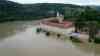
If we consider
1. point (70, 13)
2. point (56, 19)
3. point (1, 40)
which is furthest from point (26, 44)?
point (70, 13)

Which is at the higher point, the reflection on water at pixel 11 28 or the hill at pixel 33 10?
the hill at pixel 33 10

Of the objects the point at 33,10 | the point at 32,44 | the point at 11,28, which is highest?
the point at 33,10

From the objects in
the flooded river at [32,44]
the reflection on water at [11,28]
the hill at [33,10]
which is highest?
the hill at [33,10]

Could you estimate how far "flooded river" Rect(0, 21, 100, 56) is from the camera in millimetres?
1455

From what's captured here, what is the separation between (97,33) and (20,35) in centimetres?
63

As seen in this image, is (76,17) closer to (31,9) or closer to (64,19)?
(64,19)

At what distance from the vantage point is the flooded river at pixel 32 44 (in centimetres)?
146

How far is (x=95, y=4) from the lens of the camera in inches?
57.4

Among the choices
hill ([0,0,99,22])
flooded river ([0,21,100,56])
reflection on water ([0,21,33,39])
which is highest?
hill ([0,0,99,22])

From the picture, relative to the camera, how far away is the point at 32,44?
4.82 ft

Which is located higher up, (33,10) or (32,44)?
(33,10)

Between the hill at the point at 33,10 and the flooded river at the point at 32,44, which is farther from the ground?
the hill at the point at 33,10

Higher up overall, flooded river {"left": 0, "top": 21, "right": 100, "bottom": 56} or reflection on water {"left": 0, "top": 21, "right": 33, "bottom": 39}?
reflection on water {"left": 0, "top": 21, "right": 33, "bottom": 39}

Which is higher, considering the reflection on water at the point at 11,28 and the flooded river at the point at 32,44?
the reflection on water at the point at 11,28
